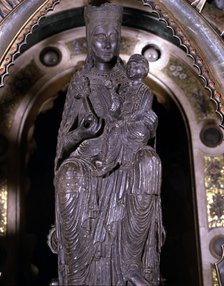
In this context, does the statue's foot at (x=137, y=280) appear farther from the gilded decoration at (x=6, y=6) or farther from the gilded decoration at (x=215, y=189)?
the gilded decoration at (x=6, y=6)

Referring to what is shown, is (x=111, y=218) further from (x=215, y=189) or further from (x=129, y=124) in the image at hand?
(x=215, y=189)

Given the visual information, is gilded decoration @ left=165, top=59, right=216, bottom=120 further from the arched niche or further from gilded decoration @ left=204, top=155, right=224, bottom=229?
gilded decoration @ left=204, top=155, right=224, bottom=229

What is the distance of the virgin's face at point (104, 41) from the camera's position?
17.6 ft

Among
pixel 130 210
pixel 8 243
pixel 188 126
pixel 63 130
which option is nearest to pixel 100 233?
pixel 130 210

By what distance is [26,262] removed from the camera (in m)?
6.18

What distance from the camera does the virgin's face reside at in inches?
Answer: 211

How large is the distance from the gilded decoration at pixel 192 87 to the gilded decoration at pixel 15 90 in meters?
1.21

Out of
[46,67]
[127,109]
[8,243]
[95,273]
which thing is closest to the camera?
[95,273]

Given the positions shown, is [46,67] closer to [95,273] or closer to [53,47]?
[53,47]

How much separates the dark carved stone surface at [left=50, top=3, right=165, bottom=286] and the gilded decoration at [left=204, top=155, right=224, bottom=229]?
48.9 inches

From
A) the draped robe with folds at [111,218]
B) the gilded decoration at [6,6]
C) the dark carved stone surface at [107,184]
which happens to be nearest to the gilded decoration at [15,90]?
the gilded decoration at [6,6]

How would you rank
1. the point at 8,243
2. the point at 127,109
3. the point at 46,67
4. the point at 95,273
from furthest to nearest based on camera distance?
1. the point at 46,67
2. the point at 8,243
3. the point at 127,109
4. the point at 95,273

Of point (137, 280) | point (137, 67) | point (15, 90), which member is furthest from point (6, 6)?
point (137, 280)

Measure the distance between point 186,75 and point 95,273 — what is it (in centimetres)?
237
